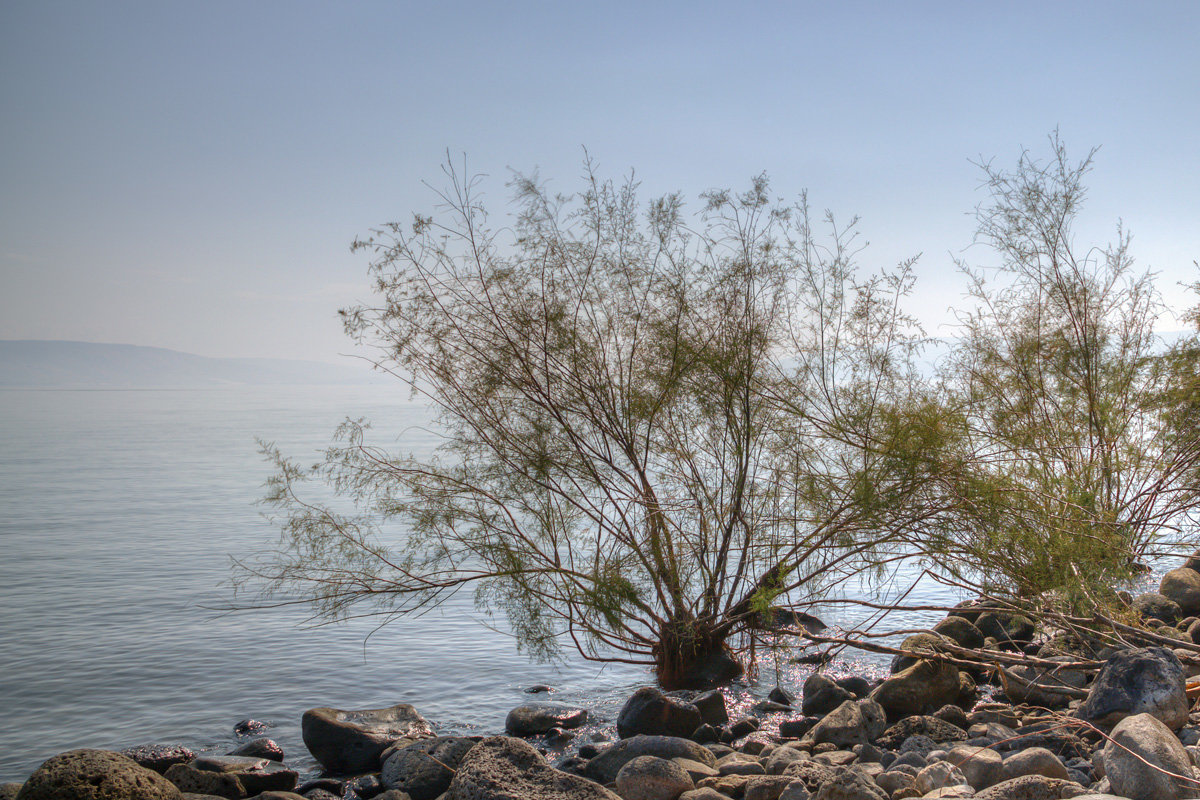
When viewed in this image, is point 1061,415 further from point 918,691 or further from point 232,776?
point 232,776

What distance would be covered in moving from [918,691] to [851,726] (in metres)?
0.95

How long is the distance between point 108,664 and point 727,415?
24.3ft

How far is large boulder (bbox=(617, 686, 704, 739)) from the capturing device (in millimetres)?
6461

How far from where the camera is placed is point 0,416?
53312 mm

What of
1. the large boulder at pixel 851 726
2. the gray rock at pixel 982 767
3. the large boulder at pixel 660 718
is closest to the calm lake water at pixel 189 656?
the large boulder at pixel 660 718

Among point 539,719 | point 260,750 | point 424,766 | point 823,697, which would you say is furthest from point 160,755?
point 823,697

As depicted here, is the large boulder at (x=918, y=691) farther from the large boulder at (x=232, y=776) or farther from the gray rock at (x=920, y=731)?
the large boulder at (x=232, y=776)

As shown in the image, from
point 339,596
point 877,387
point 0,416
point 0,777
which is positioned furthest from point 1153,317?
point 0,416

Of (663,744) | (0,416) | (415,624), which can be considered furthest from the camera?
(0,416)

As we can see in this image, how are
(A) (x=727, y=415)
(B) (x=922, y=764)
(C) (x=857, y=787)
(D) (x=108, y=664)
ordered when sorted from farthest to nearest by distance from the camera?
(D) (x=108, y=664)
(A) (x=727, y=415)
(B) (x=922, y=764)
(C) (x=857, y=787)

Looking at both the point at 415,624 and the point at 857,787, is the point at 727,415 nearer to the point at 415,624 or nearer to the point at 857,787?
the point at 857,787

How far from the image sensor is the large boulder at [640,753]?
542 cm

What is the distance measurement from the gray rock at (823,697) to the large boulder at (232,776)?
404 centimetres

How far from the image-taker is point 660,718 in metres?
6.50
